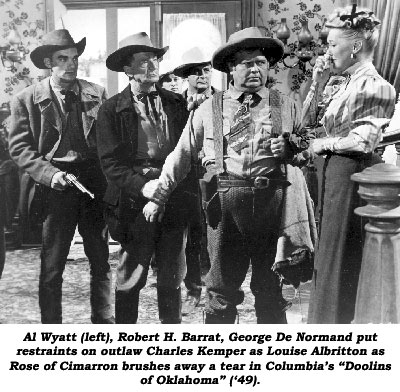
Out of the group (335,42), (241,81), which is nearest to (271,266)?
(241,81)

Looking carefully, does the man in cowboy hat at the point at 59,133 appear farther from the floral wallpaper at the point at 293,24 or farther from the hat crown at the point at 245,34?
the floral wallpaper at the point at 293,24

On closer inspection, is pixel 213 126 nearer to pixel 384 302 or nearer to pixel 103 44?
pixel 103 44

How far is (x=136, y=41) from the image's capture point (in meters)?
1.65

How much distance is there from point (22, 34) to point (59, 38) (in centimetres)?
13

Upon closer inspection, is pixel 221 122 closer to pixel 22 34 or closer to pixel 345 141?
pixel 345 141

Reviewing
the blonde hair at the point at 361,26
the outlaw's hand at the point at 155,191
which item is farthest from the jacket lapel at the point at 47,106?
the blonde hair at the point at 361,26

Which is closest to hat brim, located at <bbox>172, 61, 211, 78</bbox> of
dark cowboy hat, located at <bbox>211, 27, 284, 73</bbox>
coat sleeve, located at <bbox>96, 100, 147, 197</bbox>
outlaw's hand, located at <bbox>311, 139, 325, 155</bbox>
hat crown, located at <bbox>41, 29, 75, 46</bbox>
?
dark cowboy hat, located at <bbox>211, 27, 284, 73</bbox>

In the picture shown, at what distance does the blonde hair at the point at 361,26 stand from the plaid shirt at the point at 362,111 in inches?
2.7

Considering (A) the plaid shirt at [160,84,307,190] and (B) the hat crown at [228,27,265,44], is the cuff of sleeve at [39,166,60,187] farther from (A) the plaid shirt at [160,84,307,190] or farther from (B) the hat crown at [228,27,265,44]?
(B) the hat crown at [228,27,265,44]

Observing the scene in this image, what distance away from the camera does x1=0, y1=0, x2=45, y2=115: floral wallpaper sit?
168 cm

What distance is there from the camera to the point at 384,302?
51.3 inches

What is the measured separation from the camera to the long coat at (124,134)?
1633 mm

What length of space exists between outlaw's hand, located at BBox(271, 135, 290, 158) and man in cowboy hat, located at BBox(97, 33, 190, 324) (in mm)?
294
